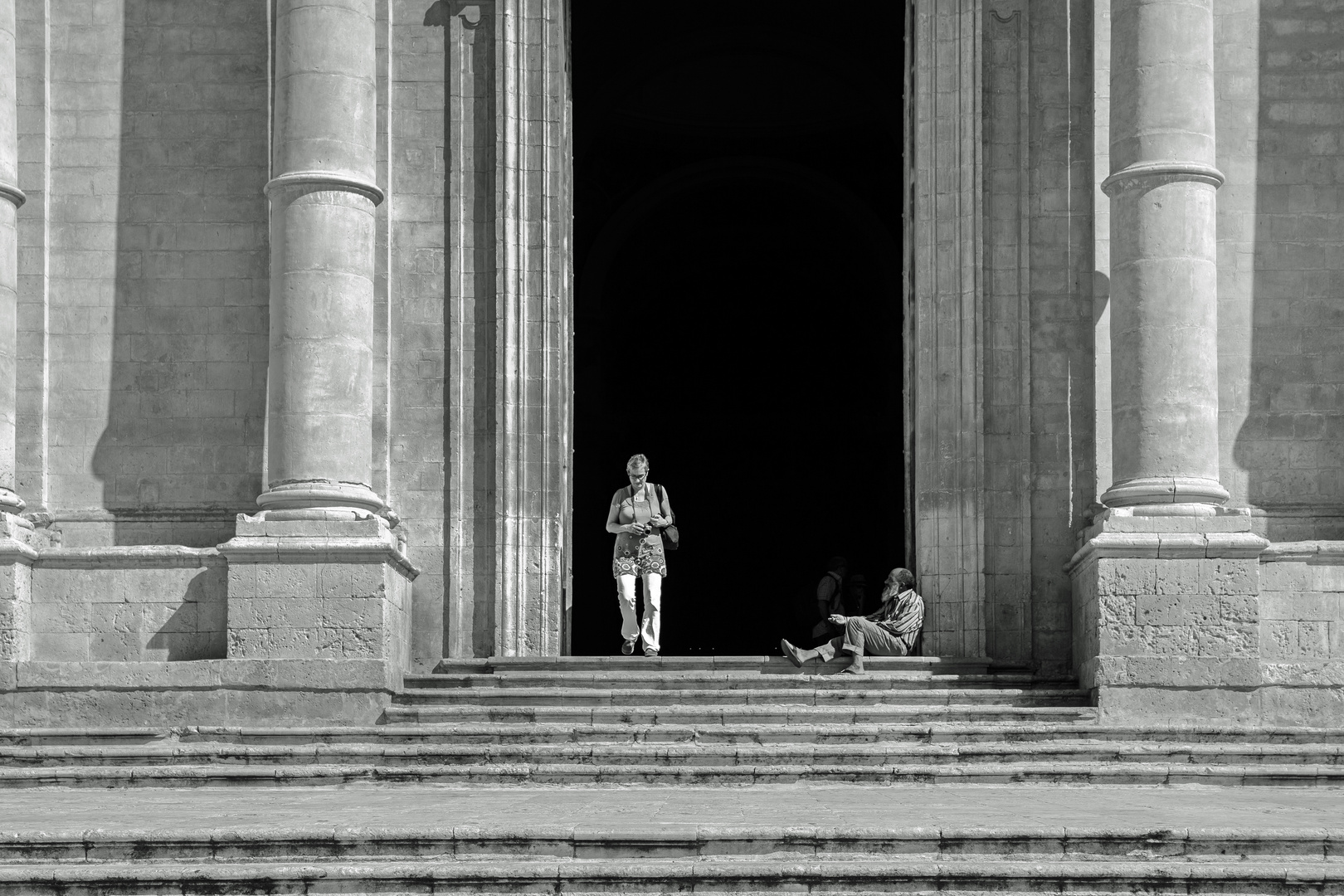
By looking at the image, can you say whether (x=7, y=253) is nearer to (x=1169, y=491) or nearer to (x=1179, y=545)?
(x=1169, y=491)

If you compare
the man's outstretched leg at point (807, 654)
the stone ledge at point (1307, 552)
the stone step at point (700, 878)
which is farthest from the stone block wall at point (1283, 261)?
the stone step at point (700, 878)

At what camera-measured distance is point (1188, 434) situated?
19859 millimetres

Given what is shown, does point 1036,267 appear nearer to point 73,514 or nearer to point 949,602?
point 949,602

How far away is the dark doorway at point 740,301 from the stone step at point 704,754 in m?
14.1

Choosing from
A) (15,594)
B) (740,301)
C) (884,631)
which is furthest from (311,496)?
(740,301)

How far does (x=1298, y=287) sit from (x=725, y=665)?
6834 mm

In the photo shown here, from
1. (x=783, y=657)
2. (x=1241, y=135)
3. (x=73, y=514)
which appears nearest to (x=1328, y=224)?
(x=1241, y=135)

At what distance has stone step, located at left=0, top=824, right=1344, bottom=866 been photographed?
13.0 meters

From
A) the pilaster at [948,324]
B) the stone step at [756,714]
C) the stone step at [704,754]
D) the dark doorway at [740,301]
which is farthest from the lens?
the dark doorway at [740,301]

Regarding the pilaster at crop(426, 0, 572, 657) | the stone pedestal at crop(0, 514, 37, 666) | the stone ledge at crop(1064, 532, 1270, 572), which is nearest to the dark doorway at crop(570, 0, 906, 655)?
the pilaster at crop(426, 0, 572, 657)

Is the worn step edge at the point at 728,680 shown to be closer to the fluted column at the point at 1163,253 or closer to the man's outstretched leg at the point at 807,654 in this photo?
the man's outstretched leg at the point at 807,654

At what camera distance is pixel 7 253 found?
20.7 meters

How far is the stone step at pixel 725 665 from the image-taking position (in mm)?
20438

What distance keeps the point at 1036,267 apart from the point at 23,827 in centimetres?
1192
